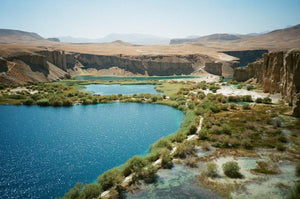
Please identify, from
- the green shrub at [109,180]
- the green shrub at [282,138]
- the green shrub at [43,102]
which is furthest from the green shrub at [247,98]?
the green shrub at [43,102]

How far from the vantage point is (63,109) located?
33.4 meters

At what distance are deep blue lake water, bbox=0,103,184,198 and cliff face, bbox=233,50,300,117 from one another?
50.4 feet

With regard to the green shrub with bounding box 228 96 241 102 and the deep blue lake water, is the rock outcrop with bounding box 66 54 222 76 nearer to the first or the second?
the green shrub with bounding box 228 96 241 102

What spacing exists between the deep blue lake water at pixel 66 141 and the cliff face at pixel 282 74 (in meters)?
15.4

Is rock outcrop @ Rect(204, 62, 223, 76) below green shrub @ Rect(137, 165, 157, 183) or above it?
above

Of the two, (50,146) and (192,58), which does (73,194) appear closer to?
(50,146)

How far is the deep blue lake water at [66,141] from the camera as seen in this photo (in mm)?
14062

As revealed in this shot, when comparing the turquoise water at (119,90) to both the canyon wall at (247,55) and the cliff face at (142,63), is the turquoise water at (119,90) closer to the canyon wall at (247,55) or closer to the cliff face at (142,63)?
the cliff face at (142,63)

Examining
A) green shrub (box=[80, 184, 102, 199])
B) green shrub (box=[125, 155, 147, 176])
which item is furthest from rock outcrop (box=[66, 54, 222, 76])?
green shrub (box=[80, 184, 102, 199])

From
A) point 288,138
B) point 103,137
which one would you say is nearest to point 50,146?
point 103,137

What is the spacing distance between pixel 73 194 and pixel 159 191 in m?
4.86

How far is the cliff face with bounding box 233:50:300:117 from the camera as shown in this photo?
88.9ft

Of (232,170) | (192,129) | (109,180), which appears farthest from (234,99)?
(109,180)

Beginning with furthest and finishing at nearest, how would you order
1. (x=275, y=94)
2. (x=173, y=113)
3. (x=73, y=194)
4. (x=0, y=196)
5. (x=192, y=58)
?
1. (x=192, y=58)
2. (x=275, y=94)
3. (x=173, y=113)
4. (x=0, y=196)
5. (x=73, y=194)
